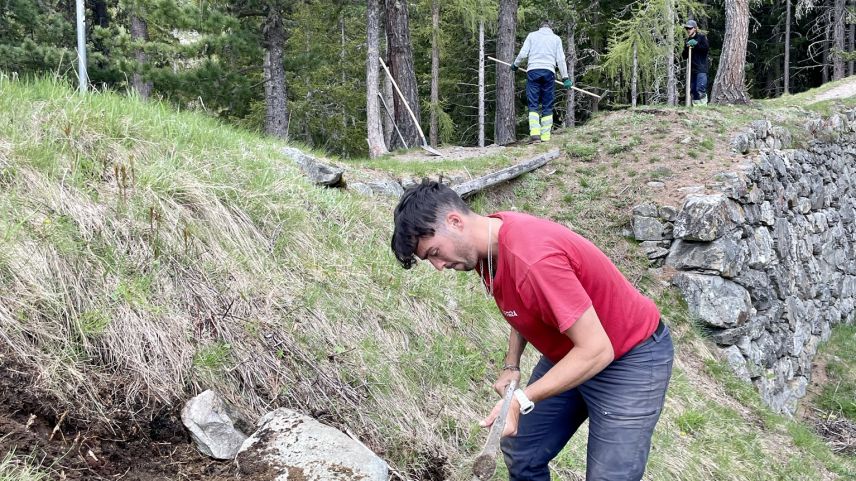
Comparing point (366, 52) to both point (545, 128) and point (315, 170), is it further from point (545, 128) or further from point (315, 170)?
point (315, 170)

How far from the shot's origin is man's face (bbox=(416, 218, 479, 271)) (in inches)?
89.3

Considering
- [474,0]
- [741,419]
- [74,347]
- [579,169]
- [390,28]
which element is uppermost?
[474,0]

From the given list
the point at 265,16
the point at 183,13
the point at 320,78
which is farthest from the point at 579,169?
the point at 320,78

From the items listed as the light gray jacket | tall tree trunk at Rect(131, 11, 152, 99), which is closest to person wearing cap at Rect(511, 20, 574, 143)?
the light gray jacket

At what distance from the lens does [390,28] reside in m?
10.9

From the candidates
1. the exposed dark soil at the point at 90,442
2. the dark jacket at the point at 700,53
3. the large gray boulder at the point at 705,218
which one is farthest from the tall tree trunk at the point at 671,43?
the exposed dark soil at the point at 90,442

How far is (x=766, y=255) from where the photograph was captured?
27.2ft

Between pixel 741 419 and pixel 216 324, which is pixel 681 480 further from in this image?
pixel 216 324

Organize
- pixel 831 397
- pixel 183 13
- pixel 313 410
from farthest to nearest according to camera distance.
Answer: pixel 183 13 < pixel 831 397 < pixel 313 410

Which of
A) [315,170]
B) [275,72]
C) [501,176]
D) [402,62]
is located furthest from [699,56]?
[315,170]

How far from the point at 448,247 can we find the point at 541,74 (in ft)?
27.4

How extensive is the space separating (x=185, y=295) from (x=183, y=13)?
8.98m

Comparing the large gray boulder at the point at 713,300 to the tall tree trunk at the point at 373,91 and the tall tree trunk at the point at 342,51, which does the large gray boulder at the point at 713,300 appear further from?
the tall tree trunk at the point at 342,51

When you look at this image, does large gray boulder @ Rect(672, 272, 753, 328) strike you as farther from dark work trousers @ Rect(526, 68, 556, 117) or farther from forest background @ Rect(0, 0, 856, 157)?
forest background @ Rect(0, 0, 856, 157)
